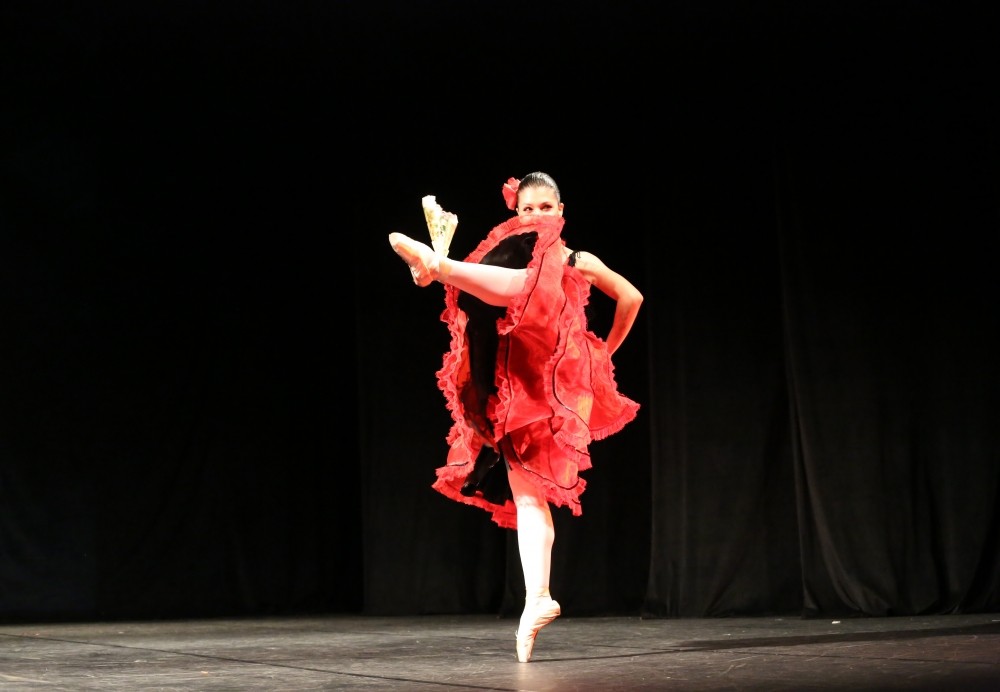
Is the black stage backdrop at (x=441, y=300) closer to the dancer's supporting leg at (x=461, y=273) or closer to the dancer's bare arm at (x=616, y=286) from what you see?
the dancer's bare arm at (x=616, y=286)

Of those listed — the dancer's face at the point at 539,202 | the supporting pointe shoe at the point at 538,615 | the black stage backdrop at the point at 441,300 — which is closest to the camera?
the supporting pointe shoe at the point at 538,615

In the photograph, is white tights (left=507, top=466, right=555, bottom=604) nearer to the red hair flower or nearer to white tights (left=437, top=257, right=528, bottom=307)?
white tights (left=437, top=257, right=528, bottom=307)

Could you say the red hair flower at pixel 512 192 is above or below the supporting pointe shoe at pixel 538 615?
above

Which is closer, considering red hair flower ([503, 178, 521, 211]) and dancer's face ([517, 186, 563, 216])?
dancer's face ([517, 186, 563, 216])

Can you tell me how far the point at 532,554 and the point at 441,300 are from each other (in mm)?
2596

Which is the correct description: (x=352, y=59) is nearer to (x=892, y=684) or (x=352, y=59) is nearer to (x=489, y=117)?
(x=489, y=117)

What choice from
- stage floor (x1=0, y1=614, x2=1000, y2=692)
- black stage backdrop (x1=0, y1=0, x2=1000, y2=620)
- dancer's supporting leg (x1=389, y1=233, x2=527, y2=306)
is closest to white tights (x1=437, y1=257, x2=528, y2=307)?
dancer's supporting leg (x1=389, y1=233, x2=527, y2=306)

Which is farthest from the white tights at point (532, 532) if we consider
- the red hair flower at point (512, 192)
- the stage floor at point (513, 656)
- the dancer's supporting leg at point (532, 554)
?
the red hair flower at point (512, 192)

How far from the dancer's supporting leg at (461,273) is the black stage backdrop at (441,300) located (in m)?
1.88

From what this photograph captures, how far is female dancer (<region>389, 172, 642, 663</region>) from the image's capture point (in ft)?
11.1

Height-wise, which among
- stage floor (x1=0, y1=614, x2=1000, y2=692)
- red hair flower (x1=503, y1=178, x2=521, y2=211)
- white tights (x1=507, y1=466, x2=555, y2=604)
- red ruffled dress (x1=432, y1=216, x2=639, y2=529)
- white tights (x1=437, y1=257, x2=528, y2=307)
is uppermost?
red hair flower (x1=503, y1=178, x2=521, y2=211)

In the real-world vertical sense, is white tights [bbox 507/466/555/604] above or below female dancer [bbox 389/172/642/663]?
below

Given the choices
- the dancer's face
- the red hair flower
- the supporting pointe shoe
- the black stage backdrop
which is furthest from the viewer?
the black stage backdrop

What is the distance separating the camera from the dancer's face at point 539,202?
3.61m
